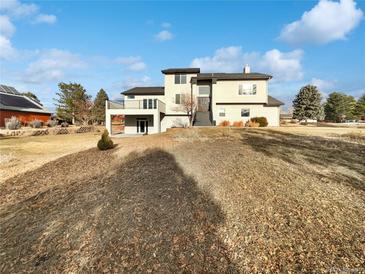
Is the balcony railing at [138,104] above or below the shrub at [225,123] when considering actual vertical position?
above

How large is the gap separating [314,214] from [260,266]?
2339mm

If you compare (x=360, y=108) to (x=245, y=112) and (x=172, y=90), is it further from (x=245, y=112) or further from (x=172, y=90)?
(x=172, y=90)

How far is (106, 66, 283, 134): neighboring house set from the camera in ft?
96.1

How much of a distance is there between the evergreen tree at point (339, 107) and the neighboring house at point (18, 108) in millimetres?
76695

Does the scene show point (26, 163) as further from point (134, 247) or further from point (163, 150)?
point (134, 247)

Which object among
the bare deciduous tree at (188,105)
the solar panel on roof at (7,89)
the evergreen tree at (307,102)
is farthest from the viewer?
the evergreen tree at (307,102)

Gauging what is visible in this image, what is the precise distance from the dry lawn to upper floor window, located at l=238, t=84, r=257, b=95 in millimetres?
19608

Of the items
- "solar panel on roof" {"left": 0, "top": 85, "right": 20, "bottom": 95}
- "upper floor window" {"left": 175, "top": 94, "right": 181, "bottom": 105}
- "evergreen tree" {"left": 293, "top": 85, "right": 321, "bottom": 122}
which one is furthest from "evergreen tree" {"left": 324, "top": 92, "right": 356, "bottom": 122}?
"solar panel on roof" {"left": 0, "top": 85, "right": 20, "bottom": 95}

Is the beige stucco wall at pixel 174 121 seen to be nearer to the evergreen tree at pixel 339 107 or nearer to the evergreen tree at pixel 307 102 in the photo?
the evergreen tree at pixel 307 102

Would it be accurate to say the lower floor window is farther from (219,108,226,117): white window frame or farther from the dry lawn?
the dry lawn

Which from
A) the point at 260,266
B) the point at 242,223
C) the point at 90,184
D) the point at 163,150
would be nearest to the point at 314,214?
the point at 242,223

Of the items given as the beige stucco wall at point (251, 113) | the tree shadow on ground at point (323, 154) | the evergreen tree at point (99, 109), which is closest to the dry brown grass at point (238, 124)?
the beige stucco wall at point (251, 113)

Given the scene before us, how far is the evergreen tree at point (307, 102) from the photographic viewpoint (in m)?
49.4

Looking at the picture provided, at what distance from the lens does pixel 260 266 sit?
4434 mm
